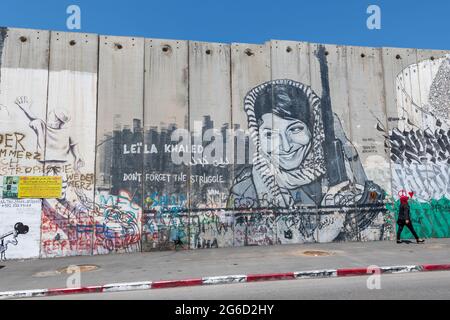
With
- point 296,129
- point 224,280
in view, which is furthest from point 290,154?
point 224,280

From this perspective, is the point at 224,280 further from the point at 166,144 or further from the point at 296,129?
the point at 296,129

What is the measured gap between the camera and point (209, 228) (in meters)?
12.5

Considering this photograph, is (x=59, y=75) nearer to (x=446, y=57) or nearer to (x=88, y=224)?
(x=88, y=224)

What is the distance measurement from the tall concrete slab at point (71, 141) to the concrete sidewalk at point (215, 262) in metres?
0.85

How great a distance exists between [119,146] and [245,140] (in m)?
4.10

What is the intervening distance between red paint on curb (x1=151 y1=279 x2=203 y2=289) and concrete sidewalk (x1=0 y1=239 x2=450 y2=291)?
33 centimetres

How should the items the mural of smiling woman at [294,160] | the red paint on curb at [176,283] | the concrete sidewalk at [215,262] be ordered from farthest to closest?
the mural of smiling woman at [294,160], the concrete sidewalk at [215,262], the red paint on curb at [176,283]

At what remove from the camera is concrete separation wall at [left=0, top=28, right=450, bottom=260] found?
1202 centimetres

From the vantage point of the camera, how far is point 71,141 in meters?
12.2

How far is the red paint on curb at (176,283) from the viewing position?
24.9 feet

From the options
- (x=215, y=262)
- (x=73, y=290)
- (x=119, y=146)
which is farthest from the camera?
(x=119, y=146)

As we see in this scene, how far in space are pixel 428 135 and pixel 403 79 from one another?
2.23 meters

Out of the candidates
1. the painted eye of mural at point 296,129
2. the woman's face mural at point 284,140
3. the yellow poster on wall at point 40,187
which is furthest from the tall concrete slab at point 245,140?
the yellow poster on wall at point 40,187

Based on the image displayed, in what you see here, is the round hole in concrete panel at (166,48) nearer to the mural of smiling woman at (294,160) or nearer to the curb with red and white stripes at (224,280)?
the mural of smiling woman at (294,160)
